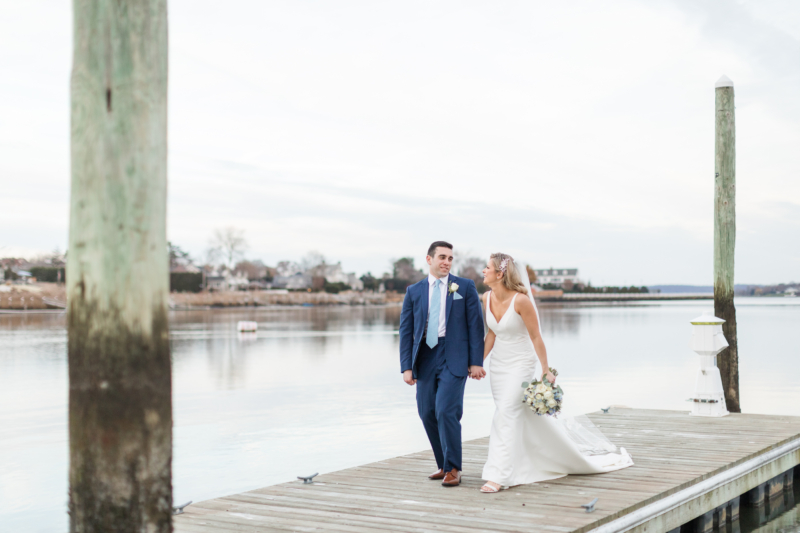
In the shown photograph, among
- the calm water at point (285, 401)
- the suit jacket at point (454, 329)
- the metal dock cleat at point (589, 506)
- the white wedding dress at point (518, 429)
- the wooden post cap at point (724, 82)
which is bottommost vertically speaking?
the calm water at point (285, 401)

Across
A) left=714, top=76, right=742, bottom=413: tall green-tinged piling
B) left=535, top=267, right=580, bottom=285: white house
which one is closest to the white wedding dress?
left=714, top=76, right=742, bottom=413: tall green-tinged piling

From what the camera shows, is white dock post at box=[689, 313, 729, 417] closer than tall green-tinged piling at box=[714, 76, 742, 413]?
Yes

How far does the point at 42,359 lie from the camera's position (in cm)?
2648

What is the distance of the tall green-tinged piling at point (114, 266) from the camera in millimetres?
2771

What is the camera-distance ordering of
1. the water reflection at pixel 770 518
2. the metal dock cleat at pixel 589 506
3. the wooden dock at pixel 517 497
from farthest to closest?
the water reflection at pixel 770 518, the metal dock cleat at pixel 589 506, the wooden dock at pixel 517 497

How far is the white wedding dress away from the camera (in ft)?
18.3

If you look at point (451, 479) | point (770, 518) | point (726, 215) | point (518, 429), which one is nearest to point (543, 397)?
point (518, 429)

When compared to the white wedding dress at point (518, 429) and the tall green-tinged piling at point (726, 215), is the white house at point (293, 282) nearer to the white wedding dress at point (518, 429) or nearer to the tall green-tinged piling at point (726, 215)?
the tall green-tinged piling at point (726, 215)

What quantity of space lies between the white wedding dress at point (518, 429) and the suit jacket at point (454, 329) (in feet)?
0.63

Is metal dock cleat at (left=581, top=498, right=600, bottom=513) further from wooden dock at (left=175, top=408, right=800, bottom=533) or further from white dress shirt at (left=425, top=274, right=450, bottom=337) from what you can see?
white dress shirt at (left=425, top=274, right=450, bottom=337)

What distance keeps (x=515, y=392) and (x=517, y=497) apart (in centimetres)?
77

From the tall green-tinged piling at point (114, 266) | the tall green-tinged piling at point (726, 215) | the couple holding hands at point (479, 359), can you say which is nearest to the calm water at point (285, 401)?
the tall green-tinged piling at point (726, 215)

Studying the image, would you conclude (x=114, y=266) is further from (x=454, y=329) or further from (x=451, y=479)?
(x=451, y=479)

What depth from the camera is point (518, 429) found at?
18.6 feet
